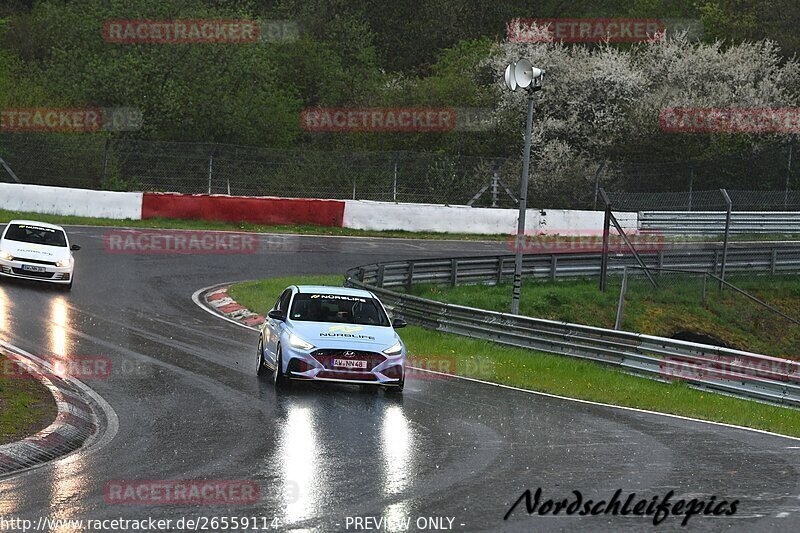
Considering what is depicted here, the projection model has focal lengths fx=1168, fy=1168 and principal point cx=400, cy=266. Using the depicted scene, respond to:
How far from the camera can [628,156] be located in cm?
4850

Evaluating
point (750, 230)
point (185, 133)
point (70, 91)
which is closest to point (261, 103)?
point (185, 133)

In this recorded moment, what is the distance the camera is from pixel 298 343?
15047 mm

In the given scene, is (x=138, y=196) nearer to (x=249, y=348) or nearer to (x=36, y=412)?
(x=249, y=348)

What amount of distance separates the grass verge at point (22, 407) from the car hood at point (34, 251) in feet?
31.4

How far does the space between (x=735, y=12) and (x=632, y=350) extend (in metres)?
53.4

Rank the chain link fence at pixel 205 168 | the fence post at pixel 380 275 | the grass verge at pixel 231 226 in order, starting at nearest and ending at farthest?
1. the fence post at pixel 380 275
2. the grass verge at pixel 231 226
3. the chain link fence at pixel 205 168

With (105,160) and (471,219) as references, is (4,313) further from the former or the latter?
(471,219)

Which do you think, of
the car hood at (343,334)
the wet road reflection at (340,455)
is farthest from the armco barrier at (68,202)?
the wet road reflection at (340,455)

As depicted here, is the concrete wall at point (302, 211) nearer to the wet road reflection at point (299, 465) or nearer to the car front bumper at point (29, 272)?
the car front bumper at point (29, 272)

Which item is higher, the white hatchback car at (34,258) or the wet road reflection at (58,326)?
the white hatchback car at (34,258)

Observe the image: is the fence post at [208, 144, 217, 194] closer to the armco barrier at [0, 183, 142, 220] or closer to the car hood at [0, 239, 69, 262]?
the armco barrier at [0, 183, 142, 220]

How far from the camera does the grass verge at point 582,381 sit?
626 inches

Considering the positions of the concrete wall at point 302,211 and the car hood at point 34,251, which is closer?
the car hood at point 34,251

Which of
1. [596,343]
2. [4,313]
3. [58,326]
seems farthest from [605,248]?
[4,313]
